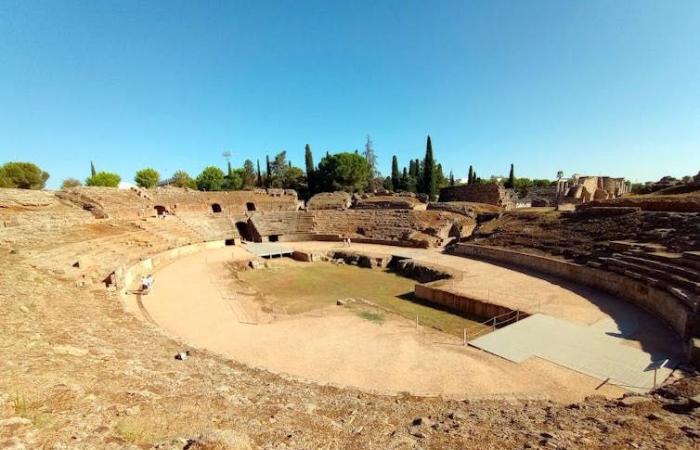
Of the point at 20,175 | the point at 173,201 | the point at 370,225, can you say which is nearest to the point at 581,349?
the point at 370,225

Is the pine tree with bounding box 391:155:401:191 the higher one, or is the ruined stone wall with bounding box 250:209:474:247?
the pine tree with bounding box 391:155:401:191

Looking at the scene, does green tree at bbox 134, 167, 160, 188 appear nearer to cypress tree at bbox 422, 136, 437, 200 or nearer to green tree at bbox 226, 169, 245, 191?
green tree at bbox 226, 169, 245, 191

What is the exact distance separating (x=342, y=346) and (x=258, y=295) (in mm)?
6462

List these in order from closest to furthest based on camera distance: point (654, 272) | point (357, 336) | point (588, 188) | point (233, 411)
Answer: point (233, 411)
point (357, 336)
point (654, 272)
point (588, 188)

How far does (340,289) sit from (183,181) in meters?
58.4

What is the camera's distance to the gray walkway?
7527mm

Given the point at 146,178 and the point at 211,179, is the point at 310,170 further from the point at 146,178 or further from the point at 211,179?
the point at 146,178

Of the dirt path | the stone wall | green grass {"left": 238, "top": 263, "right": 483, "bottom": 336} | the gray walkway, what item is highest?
the stone wall

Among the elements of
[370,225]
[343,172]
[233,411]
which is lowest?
[233,411]

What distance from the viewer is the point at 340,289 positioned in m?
16.1

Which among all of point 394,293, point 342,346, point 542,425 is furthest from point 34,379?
point 394,293

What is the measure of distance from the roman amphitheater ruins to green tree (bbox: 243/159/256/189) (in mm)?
36121

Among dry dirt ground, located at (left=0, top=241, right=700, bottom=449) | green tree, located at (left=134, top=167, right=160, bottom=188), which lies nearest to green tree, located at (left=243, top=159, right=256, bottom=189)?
green tree, located at (left=134, top=167, right=160, bottom=188)

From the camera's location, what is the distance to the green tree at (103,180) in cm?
4950
